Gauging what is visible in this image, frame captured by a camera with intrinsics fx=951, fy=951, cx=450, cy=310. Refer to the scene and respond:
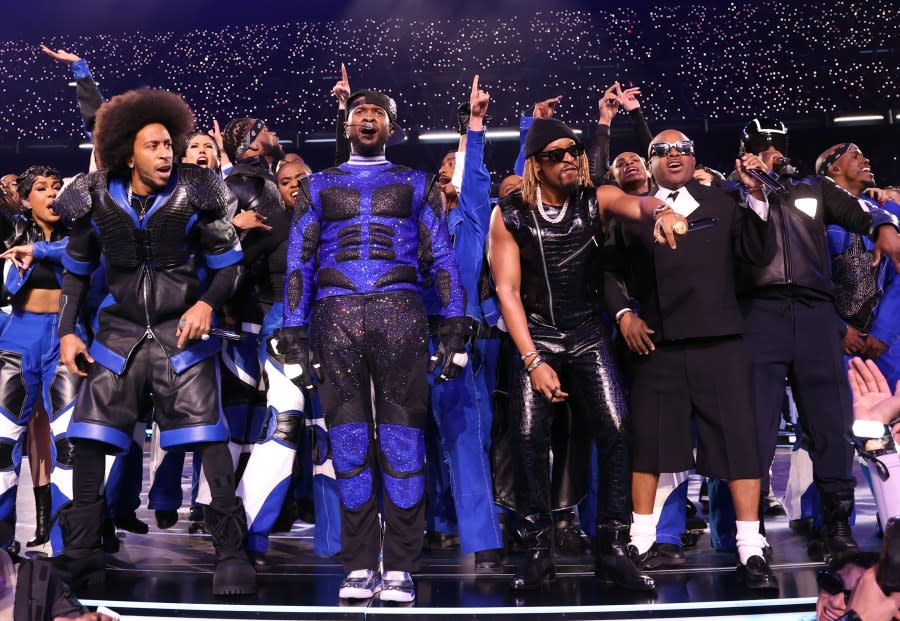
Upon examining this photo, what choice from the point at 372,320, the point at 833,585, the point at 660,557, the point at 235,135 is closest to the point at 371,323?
the point at 372,320

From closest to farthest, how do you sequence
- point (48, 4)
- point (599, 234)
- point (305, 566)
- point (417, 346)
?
point (417, 346) < point (599, 234) < point (305, 566) < point (48, 4)

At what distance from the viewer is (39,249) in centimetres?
468

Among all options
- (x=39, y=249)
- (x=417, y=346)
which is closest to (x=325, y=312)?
(x=417, y=346)

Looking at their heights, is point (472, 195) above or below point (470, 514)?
above

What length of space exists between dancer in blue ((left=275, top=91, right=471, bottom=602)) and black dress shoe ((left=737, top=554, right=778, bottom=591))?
4.21ft

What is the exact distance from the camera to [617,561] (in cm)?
378

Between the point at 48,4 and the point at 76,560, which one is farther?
the point at 48,4

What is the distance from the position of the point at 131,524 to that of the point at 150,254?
1857 mm

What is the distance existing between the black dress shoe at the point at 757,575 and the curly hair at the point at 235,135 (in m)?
3.49

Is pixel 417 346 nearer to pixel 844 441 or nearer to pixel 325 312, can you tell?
pixel 325 312

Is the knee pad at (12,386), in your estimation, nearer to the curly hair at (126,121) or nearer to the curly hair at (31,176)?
the curly hair at (31,176)

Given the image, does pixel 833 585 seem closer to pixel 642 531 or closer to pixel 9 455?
pixel 642 531

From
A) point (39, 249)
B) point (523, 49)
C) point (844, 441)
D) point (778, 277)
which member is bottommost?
point (844, 441)

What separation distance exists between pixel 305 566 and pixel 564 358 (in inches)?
62.4
